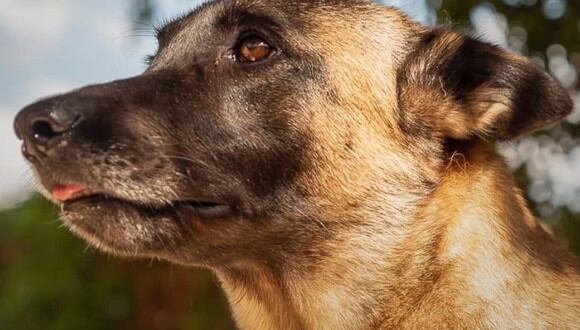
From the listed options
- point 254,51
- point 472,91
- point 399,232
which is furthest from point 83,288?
point 472,91

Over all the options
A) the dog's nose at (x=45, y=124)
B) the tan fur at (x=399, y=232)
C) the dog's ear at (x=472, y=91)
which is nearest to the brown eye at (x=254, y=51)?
the tan fur at (x=399, y=232)

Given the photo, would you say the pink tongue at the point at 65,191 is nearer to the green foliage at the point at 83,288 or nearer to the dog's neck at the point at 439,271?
the dog's neck at the point at 439,271

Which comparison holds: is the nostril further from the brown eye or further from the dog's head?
the brown eye

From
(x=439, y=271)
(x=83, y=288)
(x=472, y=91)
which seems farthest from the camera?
(x=83, y=288)

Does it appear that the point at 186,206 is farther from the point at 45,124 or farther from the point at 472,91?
the point at 472,91

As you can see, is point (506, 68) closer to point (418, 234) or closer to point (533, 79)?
point (533, 79)

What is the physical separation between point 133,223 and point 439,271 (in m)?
1.15

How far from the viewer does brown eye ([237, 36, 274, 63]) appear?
145 inches

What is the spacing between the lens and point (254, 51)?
3.71 m

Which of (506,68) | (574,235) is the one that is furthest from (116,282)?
(506,68)

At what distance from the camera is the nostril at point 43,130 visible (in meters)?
3.18

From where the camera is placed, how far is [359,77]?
12.3 feet

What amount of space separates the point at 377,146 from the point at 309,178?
0.31 m

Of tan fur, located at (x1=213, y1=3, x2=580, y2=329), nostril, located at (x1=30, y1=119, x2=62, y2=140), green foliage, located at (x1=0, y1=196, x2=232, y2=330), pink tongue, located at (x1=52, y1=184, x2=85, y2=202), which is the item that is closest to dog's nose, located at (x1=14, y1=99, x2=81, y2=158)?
nostril, located at (x1=30, y1=119, x2=62, y2=140)
